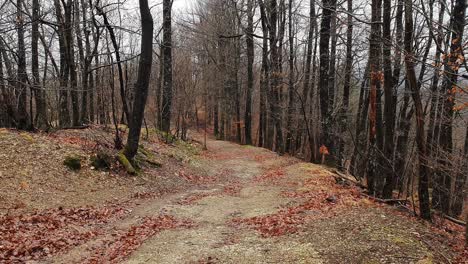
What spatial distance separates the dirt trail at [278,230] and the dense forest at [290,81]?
1.55 m

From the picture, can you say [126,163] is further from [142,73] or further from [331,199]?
[331,199]

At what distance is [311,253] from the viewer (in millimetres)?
5871

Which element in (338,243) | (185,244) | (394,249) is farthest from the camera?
(185,244)

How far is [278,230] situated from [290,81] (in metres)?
14.2

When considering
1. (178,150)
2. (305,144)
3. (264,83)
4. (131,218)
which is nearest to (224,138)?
(305,144)

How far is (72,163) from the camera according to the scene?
1024 centimetres

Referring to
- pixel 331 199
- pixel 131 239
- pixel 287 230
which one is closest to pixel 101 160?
pixel 131 239

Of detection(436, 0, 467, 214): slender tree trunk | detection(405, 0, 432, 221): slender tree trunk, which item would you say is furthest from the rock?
detection(436, 0, 467, 214): slender tree trunk

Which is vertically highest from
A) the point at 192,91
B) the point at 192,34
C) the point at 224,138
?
the point at 192,34

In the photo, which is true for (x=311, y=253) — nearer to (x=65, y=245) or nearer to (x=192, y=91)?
(x=65, y=245)

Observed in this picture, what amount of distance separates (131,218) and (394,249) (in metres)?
5.52

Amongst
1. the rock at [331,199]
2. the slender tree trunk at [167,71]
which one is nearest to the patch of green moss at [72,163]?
the rock at [331,199]

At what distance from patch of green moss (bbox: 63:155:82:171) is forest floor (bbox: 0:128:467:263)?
0.21 meters

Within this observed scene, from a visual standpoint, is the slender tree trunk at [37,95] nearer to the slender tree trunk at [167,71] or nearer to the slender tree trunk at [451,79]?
the slender tree trunk at [167,71]
